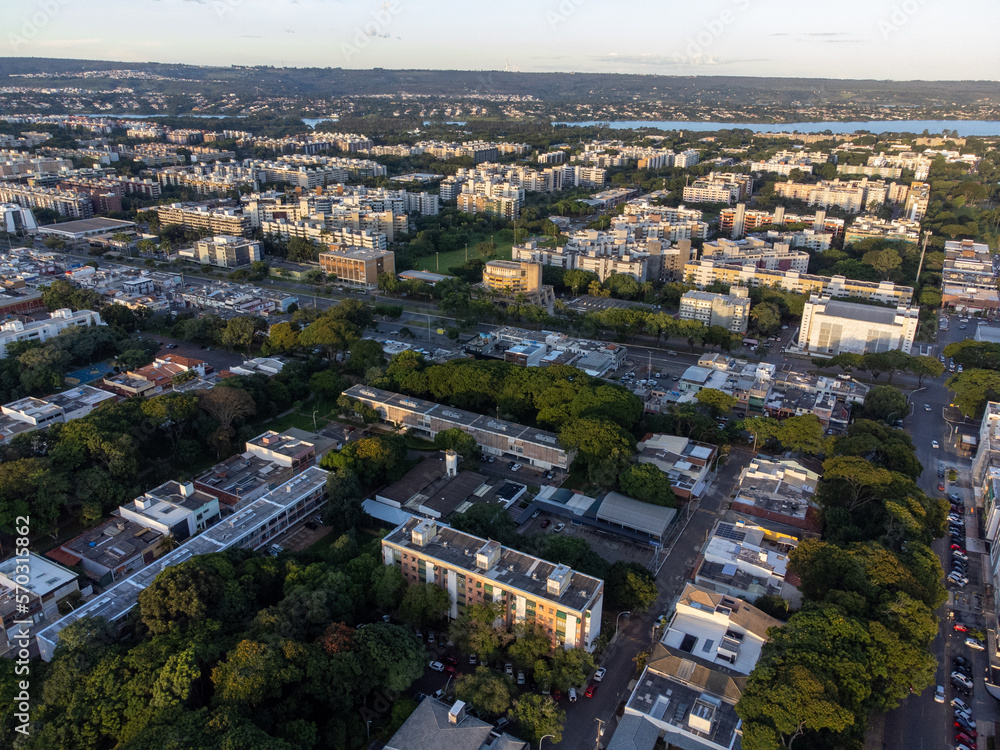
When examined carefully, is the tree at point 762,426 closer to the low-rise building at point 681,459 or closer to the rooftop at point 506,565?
the low-rise building at point 681,459

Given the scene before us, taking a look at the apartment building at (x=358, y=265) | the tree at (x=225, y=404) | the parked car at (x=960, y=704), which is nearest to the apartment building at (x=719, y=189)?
the apartment building at (x=358, y=265)

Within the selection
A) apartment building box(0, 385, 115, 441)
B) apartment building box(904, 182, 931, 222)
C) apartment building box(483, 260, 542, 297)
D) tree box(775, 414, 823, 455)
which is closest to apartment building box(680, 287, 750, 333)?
apartment building box(483, 260, 542, 297)

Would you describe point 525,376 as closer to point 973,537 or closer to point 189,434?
point 189,434

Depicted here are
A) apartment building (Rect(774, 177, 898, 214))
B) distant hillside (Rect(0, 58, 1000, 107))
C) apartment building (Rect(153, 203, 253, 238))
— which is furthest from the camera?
distant hillside (Rect(0, 58, 1000, 107))

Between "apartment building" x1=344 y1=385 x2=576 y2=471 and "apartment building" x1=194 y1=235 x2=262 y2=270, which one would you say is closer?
"apartment building" x1=344 y1=385 x2=576 y2=471

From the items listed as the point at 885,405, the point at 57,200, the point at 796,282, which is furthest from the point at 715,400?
the point at 57,200

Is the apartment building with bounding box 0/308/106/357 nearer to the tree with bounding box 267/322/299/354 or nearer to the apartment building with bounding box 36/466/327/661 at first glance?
the tree with bounding box 267/322/299/354
